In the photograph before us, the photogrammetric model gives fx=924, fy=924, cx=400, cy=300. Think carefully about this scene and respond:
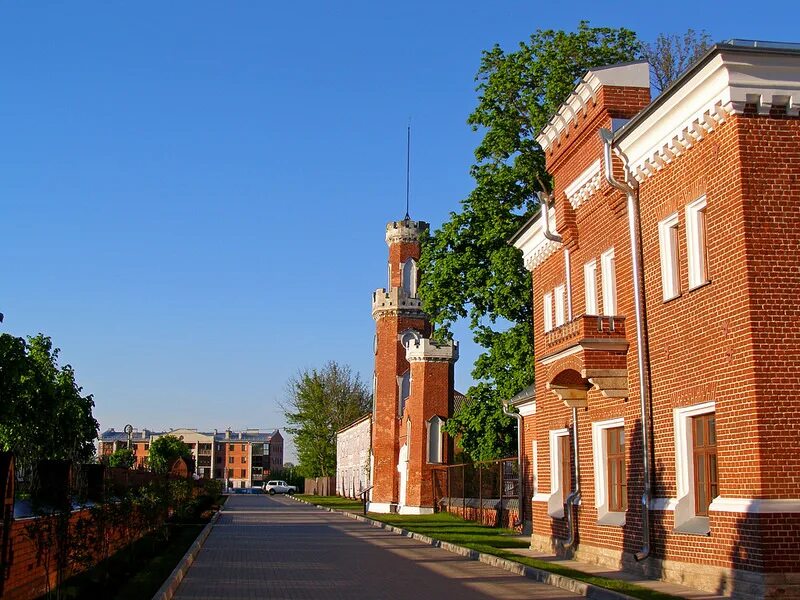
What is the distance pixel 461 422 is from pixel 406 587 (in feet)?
57.0

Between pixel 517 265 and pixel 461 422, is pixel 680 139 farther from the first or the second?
pixel 461 422

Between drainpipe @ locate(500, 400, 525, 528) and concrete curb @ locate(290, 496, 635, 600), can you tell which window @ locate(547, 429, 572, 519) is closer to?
concrete curb @ locate(290, 496, 635, 600)

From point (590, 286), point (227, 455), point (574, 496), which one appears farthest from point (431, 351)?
point (227, 455)

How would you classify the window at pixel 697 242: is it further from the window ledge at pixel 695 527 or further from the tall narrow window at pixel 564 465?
the tall narrow window at pixel 564 465

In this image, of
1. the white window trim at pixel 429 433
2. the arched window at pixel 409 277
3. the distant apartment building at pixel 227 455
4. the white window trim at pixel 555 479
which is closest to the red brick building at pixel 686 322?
the white window trim at pixel 555 479

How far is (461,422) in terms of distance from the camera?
31906 millimetres

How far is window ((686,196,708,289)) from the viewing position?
13.3 m

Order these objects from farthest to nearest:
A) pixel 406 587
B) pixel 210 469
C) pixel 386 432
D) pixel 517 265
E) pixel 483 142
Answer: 1. pixel 210 469
2. pixel 386 432
3. pixel 483 142
4. pixel 517 265
5. pixel 406 587

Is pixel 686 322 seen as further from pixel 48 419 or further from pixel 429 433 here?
pixel 429 433

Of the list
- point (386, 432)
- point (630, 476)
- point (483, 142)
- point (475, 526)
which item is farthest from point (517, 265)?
point (386, 432)

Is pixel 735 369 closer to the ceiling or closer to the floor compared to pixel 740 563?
closer to the ceiling

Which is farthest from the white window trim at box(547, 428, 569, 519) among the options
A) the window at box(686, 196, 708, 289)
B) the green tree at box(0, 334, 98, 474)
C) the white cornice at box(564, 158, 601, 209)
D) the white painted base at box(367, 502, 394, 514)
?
the white painted base at box(367, 502, 394, 514)

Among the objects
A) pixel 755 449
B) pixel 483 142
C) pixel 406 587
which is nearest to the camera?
pixel 755 449

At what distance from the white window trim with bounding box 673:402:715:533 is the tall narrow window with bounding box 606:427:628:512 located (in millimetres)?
2324
